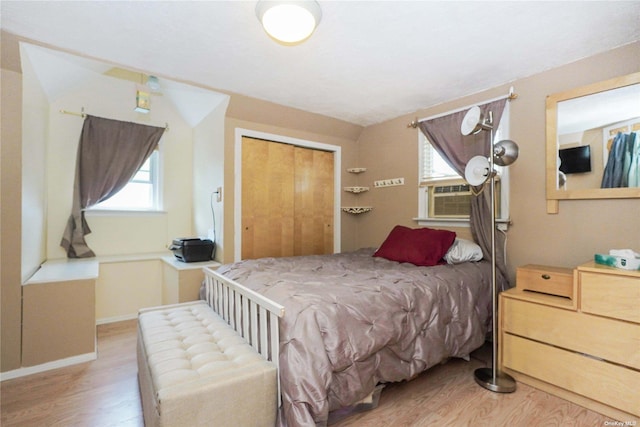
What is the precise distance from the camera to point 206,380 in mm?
1307

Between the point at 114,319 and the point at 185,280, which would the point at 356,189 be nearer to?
A: the point at 185,280

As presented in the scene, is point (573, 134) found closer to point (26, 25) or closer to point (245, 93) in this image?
point (245, 93)

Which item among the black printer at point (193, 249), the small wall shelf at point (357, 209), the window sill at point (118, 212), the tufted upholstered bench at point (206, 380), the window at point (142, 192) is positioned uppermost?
the window at point (142, 192)

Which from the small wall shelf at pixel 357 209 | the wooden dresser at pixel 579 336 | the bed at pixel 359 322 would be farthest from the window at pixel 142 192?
the wooden dresser at pixel 579 336

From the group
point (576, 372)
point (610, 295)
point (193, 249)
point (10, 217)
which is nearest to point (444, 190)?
point (610, 295)

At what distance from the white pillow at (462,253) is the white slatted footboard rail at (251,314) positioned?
171cm

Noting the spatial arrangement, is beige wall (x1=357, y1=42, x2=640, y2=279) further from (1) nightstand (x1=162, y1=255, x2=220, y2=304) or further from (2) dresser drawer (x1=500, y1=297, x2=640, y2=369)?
(1) nightstand (x1=162, y1=255, x2=220, y2=304)

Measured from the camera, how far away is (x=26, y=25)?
6.39ft

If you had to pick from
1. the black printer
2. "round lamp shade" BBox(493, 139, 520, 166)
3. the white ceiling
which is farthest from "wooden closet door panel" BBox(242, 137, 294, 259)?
"round lamp shade" BBox(493, 139, 520, 166)

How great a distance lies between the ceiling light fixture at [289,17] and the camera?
1549 mm

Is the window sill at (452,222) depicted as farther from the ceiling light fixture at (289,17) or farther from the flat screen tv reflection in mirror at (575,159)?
the ceiling light fixture at (289,17)

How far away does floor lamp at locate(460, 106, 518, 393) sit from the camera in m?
2.04

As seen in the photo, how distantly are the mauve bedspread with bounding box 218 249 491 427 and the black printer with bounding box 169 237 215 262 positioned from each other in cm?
88

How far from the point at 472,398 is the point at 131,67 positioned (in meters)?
3.53
